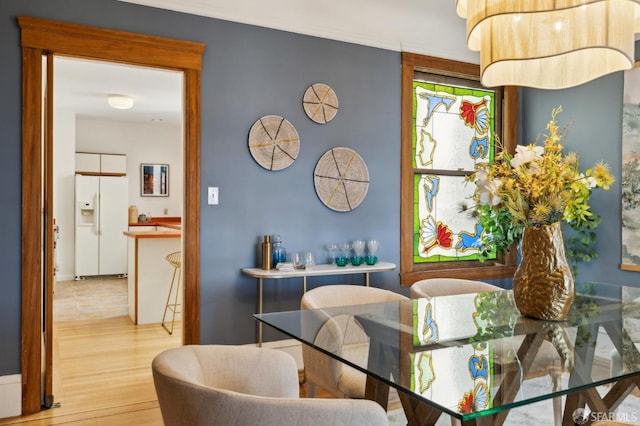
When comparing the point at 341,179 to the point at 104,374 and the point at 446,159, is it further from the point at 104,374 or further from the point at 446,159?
the point at 104,374

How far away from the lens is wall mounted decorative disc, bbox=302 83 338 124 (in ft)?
12.5

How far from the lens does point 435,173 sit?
175 inches

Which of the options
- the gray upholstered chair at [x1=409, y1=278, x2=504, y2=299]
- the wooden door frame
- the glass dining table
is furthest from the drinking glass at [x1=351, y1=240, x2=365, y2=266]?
the wooden door frame

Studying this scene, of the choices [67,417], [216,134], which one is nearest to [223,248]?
[216,134]

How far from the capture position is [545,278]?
6.54 ft

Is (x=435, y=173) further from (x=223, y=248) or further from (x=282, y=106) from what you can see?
(x=223, y=248)

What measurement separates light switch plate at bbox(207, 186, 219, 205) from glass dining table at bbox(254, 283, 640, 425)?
1292 millimetres

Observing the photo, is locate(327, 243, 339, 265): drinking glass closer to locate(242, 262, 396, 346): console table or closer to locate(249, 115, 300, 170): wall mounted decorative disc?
locate(242, 262, 396, 346): console table

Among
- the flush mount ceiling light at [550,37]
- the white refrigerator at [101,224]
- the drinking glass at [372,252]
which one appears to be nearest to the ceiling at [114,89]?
the white refrigerator at [101,224]

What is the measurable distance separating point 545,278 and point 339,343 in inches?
32.9

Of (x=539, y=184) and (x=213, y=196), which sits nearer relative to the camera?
(x=539, y=184)

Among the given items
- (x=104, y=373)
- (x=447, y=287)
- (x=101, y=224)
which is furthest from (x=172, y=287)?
(x=101, y=224)

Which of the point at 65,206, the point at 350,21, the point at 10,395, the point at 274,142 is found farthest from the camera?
the point at 65,206

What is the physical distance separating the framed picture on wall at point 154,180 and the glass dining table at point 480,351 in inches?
278
